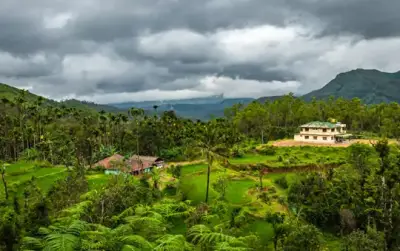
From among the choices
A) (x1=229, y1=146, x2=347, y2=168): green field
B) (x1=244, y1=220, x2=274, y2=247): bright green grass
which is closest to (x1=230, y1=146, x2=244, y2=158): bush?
(x1=229, y1=146, x2=347, y2=168): green field

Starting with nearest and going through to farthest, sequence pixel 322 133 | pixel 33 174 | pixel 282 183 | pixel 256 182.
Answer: pixel 282 183, pixel 256 182, pixel 33 174, pixel 322 133

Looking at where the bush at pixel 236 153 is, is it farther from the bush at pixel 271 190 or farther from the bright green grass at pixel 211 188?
the bush at pixel 271 190

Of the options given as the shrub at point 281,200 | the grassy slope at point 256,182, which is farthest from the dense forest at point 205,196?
the grassy slope at point 256,182

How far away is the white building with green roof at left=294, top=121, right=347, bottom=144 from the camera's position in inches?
3447

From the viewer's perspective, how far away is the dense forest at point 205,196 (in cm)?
1022

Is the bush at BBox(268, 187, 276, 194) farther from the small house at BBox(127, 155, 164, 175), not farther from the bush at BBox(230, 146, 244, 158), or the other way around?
the bush at BBox(230, 146, 244, 158)

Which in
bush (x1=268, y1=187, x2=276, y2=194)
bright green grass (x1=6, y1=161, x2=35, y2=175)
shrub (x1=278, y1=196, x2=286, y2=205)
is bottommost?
bush (x1=268, y1=187, x2=276, y2=194)

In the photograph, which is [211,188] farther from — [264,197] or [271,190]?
[271,190]

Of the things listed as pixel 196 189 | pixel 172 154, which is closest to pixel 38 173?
pixel 196 189

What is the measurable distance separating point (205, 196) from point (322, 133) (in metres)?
53.5

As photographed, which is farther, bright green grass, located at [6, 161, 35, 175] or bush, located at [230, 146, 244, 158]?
bush, located at [230, 146, 244, 158]

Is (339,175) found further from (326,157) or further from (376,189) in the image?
(326,157)

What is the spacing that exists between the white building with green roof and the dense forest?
14.3 meters

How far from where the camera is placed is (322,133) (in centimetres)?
8819
